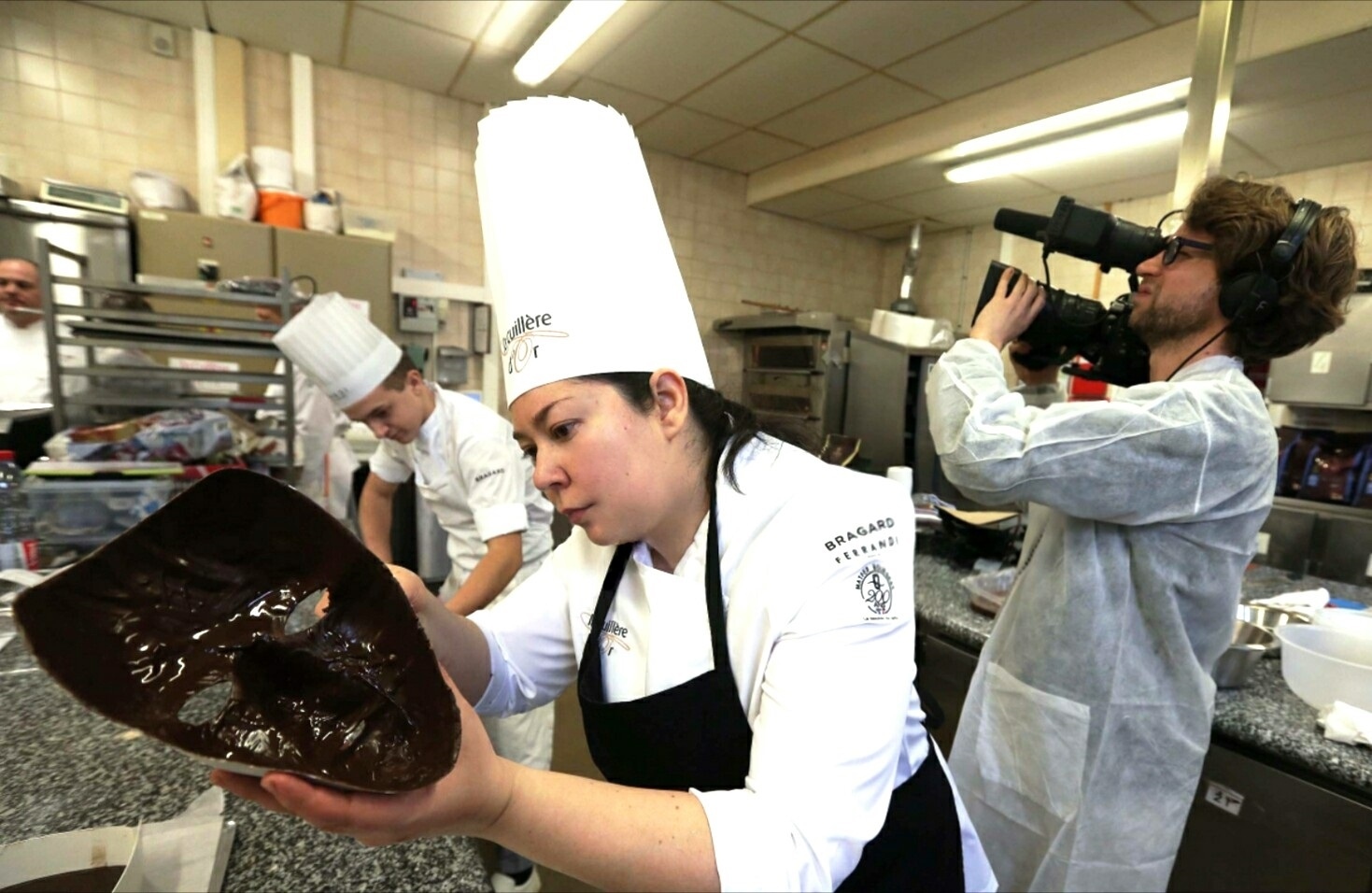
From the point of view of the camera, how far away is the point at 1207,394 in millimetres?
998

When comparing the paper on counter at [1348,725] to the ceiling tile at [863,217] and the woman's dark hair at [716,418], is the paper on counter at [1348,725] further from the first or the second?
the ceiling tile at [863,217]

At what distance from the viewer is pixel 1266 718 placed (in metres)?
1.17

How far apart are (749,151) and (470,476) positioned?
3377mm

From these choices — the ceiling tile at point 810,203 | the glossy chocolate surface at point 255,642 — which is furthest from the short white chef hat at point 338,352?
the ceiling tile at point 810,203

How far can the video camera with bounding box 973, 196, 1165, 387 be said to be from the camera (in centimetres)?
118

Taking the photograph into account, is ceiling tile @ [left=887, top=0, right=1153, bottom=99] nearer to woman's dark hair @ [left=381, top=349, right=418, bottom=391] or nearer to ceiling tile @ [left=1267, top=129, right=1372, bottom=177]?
ceiling tile @ [left=1267, top=129, right=1372, bottom=177]

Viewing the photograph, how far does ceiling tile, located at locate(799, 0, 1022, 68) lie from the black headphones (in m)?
1.99

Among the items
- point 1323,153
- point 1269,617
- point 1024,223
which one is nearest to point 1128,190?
point 1323,153

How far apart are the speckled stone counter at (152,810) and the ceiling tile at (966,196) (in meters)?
4.34

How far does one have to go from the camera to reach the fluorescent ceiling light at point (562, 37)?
2551mm

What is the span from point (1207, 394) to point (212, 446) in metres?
2.10

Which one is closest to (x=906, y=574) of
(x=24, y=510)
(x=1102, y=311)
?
(x=1102, y=311)

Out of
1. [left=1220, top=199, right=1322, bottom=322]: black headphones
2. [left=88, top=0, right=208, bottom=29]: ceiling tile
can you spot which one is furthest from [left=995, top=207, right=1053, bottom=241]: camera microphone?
[left=88, top=0, right=208, bottom=29]: ceiling tile

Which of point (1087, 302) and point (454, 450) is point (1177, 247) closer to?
point (1087, 302)
